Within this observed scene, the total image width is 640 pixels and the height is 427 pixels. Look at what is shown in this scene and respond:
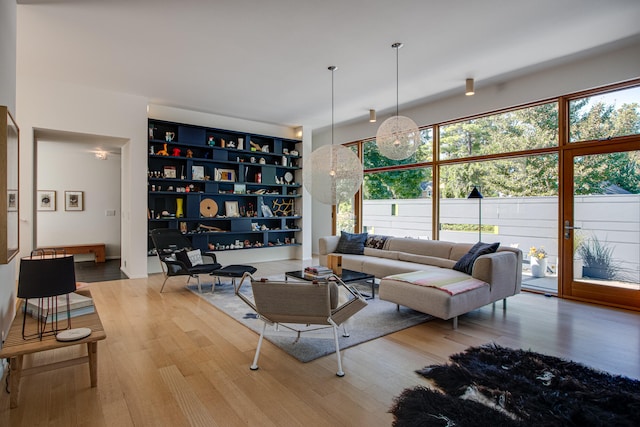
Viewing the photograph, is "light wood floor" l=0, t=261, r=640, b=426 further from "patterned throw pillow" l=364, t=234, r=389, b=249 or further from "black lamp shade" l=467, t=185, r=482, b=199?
A: "patterned throw pillow" l=364, t=234, r=389, b=249

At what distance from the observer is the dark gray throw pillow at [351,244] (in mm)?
6238

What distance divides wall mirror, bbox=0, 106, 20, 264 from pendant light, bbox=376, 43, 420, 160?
3646mm

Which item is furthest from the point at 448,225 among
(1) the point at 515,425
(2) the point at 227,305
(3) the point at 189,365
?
(3) the point at 189,365

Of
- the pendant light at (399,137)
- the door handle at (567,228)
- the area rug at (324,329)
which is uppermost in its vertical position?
the pendant light at (399,137)

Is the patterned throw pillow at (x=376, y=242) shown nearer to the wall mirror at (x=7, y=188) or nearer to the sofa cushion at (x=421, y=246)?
the sofa cushion at (x=421, y=246)

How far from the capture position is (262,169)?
7.75 meters

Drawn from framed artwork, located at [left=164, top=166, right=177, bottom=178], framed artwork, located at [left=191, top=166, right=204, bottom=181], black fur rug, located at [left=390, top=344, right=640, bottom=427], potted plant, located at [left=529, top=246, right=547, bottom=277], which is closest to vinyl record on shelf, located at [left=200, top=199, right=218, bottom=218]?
framed artwork, located at [left=191, top=166, right=204, bottom=181]

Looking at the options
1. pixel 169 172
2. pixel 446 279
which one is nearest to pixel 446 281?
pixel 446 279

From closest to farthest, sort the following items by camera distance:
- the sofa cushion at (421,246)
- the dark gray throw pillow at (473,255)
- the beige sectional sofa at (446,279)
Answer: the beige sectional sofa at (446,279) < the dark gray throw pillow at (473,255) < the sofa cushion at (421,246)

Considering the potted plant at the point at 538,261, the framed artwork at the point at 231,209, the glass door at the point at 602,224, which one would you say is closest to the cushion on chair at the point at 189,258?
the framed artwork at the point at 231,209

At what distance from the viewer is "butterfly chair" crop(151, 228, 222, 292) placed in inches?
198

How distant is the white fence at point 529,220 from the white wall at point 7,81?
589 cm

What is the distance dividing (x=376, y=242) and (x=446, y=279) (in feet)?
7.97

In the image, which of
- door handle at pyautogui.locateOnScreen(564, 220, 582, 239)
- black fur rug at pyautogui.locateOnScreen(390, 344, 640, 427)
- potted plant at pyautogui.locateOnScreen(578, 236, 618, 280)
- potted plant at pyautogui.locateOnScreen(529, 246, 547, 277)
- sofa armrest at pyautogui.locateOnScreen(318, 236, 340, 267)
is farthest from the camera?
sofa armrest at pyautogui.locateOnScreen(318, 236, 340, 267)
